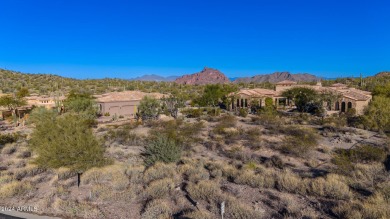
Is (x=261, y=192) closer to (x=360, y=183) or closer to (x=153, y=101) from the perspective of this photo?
(x=360, y=183)

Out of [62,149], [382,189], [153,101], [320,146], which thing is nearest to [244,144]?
[320,146]

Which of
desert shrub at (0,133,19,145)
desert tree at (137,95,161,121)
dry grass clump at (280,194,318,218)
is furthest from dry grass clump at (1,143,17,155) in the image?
dry grass clump at (280,194,318,218)

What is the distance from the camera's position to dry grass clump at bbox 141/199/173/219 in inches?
381

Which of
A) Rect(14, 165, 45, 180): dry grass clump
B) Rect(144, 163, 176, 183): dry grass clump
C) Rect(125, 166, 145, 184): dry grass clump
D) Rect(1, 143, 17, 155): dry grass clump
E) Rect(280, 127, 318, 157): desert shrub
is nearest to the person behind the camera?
Rect(125, 166, 145, 184): dry grass clump

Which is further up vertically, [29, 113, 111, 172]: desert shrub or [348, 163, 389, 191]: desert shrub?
[29, 113, 111, 172]: desert shrub

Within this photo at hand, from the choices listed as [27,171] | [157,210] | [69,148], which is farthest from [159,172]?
[27,171]

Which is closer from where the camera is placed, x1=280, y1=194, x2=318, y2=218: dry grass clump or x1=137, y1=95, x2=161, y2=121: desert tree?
x1=280, y1=194, x2=318, y2=218: dry grass clump

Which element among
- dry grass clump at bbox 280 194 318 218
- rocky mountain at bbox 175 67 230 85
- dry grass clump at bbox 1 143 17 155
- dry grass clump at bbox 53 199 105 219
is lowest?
dry grass clump at bbox 280 194 318 218

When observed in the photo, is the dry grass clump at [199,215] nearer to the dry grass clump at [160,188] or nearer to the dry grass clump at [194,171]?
the dry grass clump at [160,188]

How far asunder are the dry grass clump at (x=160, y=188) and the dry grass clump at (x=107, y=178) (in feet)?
4.72

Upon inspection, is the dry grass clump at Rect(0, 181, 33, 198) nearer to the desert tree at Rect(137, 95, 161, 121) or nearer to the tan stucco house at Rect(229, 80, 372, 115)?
the desert tree at Rect(137, 95, 161, 121)

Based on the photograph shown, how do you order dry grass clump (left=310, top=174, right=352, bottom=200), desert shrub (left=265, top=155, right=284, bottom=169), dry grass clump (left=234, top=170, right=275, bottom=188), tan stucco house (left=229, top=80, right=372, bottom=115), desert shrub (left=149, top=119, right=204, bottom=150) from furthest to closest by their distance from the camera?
tan stucco house (left=229, top=80, right=372, bottom=115), desert shrub (left=149, top=119, right=204, bottom=150), desert shrub (left=265, top=155, right=284, bottom=169), dry grass clump (left=234, top=170, right=275, bottom=188), dry grass clump (left=310, top=174, right=352, bottom=200)

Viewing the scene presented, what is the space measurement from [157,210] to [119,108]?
29.8 metres

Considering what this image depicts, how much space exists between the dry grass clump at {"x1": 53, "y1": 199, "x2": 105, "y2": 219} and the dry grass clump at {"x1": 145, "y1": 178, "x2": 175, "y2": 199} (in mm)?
2191
